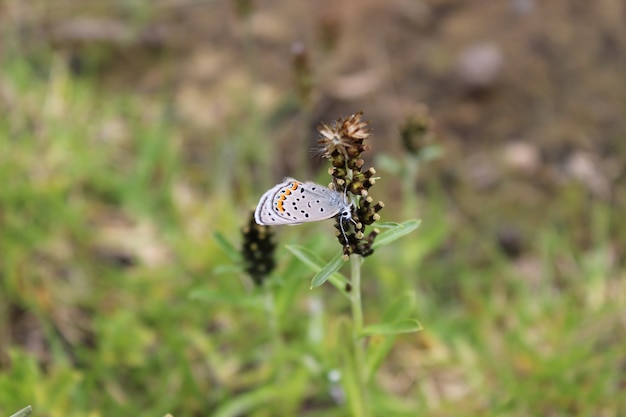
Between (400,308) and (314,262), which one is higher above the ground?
(314,262)

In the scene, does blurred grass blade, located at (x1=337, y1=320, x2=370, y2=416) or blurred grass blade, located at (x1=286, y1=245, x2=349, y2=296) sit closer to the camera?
blurred grass blade, located at (x1=286, y1=245, x2=349, y2=296)

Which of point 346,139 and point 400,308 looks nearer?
point 346,139

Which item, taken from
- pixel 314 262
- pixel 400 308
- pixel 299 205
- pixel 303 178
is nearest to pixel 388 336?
pixel 400 308

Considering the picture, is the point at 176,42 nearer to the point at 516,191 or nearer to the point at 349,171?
the point at 516,191

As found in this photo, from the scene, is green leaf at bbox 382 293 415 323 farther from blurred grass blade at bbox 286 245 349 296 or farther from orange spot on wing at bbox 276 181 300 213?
orange spot on wing at bbox 276 181 300 213

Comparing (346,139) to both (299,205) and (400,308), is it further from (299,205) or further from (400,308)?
(400,308)

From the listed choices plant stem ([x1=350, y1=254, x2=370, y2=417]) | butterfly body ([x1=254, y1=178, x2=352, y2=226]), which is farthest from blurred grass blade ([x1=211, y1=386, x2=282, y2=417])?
butterfly body ([x1=254, y1=178, x2=352, y2=226])
